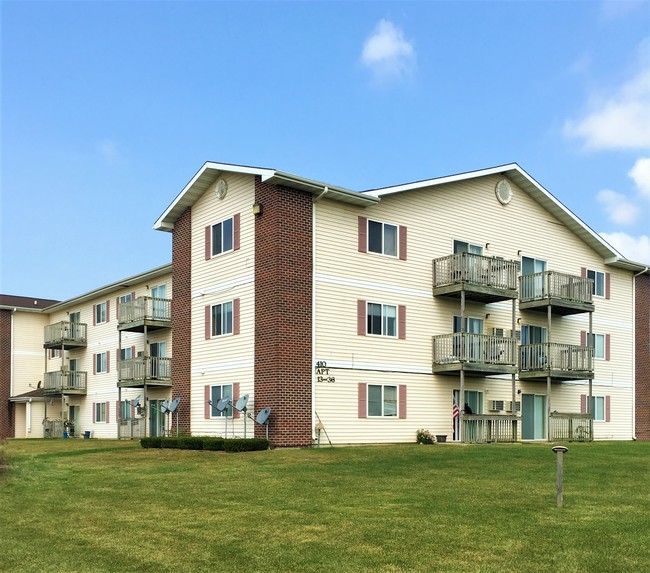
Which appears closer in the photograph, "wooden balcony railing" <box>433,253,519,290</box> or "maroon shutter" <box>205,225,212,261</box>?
"wooden balcony railing" <box>433,253,519,290</box>

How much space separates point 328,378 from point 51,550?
17.8 meters

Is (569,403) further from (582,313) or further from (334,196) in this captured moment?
(334,196)

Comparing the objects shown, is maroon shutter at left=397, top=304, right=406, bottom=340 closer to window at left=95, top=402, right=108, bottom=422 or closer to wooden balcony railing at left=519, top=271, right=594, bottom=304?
wooden balcony railing at left=519, top=271, right=594, bottom=304

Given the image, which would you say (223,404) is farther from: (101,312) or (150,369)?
(101,312)

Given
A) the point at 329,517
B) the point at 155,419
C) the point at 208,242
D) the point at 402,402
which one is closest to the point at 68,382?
the point at 155,419

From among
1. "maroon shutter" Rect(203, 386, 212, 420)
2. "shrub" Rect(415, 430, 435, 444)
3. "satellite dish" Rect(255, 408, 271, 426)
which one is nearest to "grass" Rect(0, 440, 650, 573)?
"satellite dish" Rect(255, 408, 271, 426)

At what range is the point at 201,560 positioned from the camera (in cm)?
871

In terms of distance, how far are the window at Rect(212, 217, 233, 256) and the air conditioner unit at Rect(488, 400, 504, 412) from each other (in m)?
12.3

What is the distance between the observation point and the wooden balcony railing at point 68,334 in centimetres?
4531

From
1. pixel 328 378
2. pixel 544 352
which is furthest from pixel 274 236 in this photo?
pixel 544 352

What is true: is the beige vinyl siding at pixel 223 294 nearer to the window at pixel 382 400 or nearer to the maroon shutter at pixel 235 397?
the maroon shutter at pixel 235 397

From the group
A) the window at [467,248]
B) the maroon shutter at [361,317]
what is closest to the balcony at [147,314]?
the maroon shutter at [361,317]

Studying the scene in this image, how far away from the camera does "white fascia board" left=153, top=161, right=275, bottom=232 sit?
26859mm

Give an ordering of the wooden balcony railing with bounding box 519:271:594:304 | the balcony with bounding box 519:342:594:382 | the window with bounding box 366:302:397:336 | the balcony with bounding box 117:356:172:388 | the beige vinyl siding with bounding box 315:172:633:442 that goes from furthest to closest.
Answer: the balcony with bounding box 117:356:172:388 → the wooden balcony railing with bounding box 519:271:594:304 → the balcony with bounding box 519:342:594:382 → the window with bounding box 366:302:397:336 → the beige vinyl siding with bounding box 315:172:633:442
